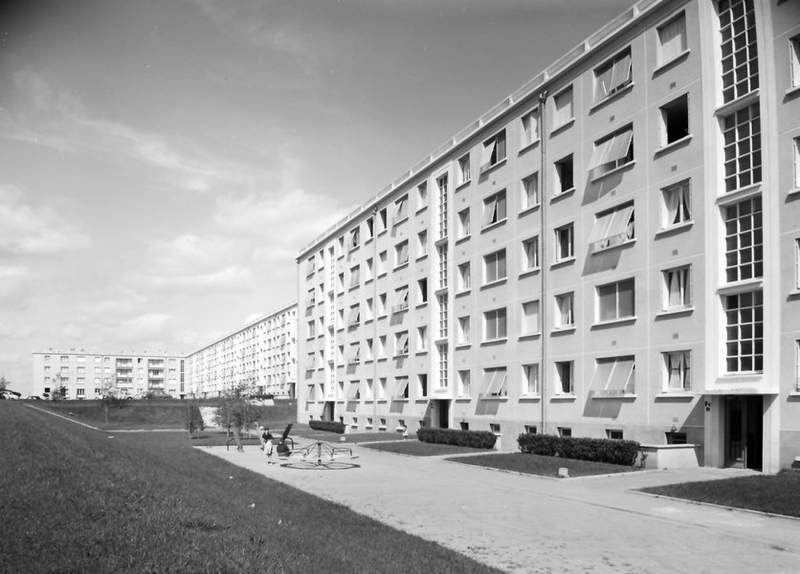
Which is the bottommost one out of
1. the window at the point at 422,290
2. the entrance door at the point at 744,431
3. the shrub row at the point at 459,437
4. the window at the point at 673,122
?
the shrub row at the point at 459,437

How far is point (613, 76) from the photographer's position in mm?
32375

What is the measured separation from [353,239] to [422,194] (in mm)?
14610

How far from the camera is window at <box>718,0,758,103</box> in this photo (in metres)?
25.8

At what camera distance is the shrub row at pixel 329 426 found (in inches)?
2317

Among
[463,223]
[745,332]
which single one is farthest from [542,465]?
[463,223]

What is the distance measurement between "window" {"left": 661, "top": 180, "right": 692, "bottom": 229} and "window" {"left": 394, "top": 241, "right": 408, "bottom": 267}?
1065 inches

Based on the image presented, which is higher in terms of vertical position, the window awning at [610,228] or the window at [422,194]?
the window at [422,194]

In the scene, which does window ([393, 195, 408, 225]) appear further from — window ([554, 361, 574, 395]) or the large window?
window ([554, 361, 574, 395])

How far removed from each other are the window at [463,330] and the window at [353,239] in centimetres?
2142

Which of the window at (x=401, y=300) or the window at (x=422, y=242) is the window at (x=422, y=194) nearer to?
the window at (x=422, y=242)

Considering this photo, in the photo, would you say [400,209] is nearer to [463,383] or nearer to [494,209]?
[494,209]

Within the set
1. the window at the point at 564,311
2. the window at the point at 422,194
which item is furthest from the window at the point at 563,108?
the window at the point at 422,194

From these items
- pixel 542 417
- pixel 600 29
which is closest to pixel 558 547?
pixel 542 417

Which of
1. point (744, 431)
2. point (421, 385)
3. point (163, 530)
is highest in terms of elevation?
point (421, 385)
